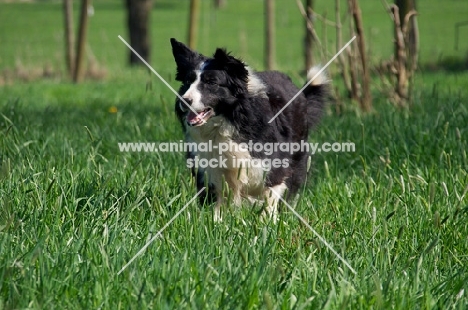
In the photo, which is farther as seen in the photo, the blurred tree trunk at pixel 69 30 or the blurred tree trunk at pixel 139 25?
the blurred tree trunk at pixel 139 25

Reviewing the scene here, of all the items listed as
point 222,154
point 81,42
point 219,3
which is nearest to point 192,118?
point 222,154

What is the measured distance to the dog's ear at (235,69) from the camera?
4.09m

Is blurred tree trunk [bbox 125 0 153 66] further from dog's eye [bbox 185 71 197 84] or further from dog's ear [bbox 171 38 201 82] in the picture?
dog's eye [bbox 185 71 197 84]

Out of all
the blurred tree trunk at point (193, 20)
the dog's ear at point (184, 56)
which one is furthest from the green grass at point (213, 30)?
the dog's ear at point (184, 56)

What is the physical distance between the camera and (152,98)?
8.19 meters

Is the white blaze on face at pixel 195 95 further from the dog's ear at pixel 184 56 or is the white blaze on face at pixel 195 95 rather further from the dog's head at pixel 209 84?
the dog's ear at pixel 184 56

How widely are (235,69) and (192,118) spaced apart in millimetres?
411

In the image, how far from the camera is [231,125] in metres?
4.17

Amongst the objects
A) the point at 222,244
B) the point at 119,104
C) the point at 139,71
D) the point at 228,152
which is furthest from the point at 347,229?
the point at 139,71

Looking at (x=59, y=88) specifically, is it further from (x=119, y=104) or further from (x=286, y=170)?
(x=286, y=170)

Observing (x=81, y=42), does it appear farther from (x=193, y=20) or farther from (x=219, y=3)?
(x=219, y=3)

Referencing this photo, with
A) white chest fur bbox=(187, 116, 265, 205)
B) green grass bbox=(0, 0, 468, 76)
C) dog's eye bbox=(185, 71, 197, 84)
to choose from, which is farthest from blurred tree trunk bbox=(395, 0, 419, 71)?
green grass bbox=(0, 0, 468, 76)

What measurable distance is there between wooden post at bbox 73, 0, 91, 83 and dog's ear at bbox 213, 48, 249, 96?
22.8 ft

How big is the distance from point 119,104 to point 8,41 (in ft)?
47.7
